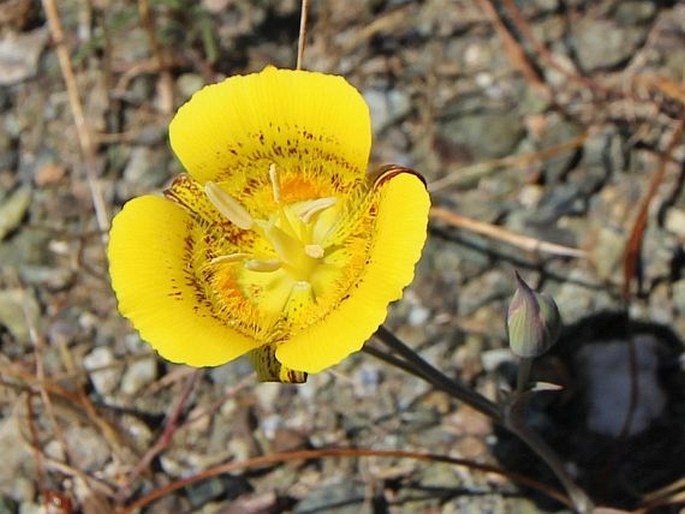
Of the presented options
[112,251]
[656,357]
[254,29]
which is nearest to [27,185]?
[254,29]

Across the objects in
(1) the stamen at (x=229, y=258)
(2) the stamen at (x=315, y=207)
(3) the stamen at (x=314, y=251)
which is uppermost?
(2) the stamen at (x=315, y=207)

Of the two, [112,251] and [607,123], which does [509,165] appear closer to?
[607,123]

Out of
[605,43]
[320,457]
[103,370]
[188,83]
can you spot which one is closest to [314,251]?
[320,457]

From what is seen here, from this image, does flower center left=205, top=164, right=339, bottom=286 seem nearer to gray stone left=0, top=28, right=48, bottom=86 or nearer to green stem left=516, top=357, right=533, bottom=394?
green stem left=516, top=357, right=533, bottom=394

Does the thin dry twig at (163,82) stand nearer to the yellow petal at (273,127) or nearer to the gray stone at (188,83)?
the gray stone at (188,83)

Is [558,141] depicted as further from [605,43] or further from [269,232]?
[269,232]

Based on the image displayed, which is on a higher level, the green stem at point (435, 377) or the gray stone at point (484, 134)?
the green stem at point (435, 377)

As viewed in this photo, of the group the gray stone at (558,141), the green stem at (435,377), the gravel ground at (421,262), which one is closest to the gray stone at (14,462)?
the gravel ground at (421,262)
